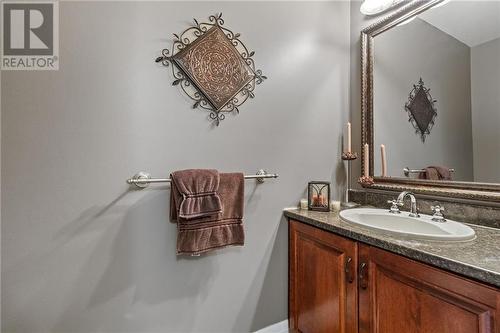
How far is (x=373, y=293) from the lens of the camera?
952 millimetres

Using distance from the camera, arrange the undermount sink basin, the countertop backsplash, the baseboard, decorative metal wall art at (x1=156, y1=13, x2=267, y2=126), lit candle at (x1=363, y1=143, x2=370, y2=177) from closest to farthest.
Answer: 1. the undermount sink basin
2. the countertop backsplash
3. decorative metal wall art at (x1=156, y1=13, x2=267, y2=126)
4. the baseboard
5. lit candle at (x1=363, y1=143, x2=370, y2=177)

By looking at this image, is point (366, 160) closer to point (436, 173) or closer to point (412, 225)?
point (436, 173)

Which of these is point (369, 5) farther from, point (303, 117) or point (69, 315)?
point (69, 315)

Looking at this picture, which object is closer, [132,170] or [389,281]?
[389,281]

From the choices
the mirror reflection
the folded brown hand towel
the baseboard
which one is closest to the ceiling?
the mirror reflection

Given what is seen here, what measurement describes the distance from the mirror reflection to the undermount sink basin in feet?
1.01

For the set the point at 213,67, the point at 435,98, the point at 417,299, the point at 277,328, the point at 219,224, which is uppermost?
the point at 213,67

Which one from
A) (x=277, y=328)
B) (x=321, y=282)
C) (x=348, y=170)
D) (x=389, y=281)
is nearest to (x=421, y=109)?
(x=348, y=170)

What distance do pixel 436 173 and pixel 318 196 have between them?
64cm

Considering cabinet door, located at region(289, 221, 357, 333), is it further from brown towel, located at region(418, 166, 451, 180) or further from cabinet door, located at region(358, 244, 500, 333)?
brown towel, located at region(418, 166, 451, 180)

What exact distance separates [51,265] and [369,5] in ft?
7.60

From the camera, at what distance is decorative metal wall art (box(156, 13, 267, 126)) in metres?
1.30

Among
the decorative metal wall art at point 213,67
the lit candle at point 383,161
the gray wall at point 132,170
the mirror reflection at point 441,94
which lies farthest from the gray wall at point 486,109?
the decorative metal wall art at point 213,67

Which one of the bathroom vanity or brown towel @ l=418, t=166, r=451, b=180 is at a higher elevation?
brown towel @ l=418, t=166, r=451, b=180
